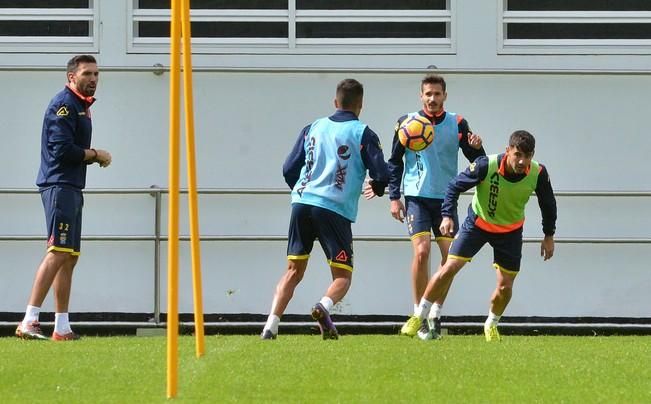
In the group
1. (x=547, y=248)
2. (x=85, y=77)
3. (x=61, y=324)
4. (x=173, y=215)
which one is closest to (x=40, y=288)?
(x=61, y=324)

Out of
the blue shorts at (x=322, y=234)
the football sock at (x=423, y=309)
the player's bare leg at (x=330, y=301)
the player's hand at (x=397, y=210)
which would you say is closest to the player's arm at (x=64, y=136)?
the blue shorts at (x=322, y=234)

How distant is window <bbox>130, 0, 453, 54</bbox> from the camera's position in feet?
39.1

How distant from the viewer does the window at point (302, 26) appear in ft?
39.1

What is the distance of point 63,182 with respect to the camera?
9852mm

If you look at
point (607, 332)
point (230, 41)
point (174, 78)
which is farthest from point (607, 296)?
point (174, 78)

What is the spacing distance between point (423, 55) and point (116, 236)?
112 inches

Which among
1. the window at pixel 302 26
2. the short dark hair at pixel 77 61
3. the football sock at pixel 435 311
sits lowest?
the football sock at pixel 435 311

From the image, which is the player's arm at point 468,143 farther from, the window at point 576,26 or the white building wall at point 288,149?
the window at point 576,26

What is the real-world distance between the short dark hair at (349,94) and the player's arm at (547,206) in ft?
4.30

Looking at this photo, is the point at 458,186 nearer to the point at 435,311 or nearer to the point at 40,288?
the point at 435,311

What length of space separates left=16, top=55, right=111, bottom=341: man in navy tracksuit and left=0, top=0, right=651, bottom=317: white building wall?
171cm

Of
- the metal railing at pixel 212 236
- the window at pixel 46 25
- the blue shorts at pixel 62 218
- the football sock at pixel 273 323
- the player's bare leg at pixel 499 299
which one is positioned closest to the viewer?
the football sock at pixel 273 323

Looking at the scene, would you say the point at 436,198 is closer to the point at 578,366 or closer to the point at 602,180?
the point at 602,180

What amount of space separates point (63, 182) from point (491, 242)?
9.54 ft
